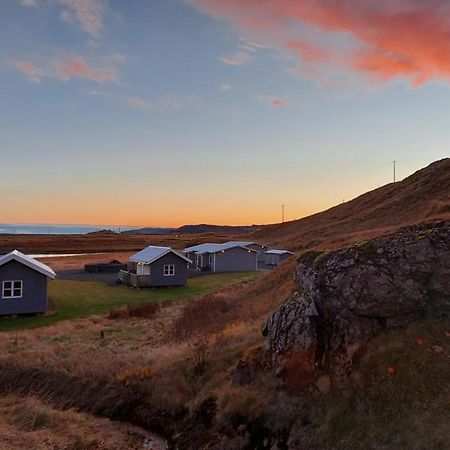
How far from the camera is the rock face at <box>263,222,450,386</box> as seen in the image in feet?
44.5

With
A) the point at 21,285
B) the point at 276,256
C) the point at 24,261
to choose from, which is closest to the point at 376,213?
the point at 276,256

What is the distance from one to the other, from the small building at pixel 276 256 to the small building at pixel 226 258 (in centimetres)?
934

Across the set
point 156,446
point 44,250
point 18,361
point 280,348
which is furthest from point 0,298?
point 44,250

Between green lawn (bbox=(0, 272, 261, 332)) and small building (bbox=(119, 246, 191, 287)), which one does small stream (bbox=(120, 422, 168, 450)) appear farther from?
small building (bbox=(119, 246, 191, 287))

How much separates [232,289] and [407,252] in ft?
86.1

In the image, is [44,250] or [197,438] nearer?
[197,438]

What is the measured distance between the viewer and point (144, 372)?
17.1 meters

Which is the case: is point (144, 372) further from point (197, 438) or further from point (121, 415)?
point (197, 438)

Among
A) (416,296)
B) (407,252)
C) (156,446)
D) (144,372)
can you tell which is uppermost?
(407,252)

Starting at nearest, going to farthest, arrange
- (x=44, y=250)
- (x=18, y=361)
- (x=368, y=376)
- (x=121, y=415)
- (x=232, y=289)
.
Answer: (x=368, y=376) < (x=121, y=415) < (x=18, y=361) < (x=232, y=289) < (x=44, y=250)

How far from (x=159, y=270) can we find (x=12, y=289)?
15741 mm

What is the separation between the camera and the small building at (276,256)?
228ft

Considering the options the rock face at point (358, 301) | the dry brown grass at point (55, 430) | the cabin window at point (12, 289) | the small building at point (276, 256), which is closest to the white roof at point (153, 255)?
the cabin window at point (12, 289)

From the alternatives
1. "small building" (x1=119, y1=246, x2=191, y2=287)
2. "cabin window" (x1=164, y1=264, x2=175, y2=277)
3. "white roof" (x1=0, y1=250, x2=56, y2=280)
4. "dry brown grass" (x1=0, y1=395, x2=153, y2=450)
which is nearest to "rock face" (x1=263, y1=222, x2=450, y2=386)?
"dry brown grass" (x1=0, y1=395, x2=153, y2=450)
